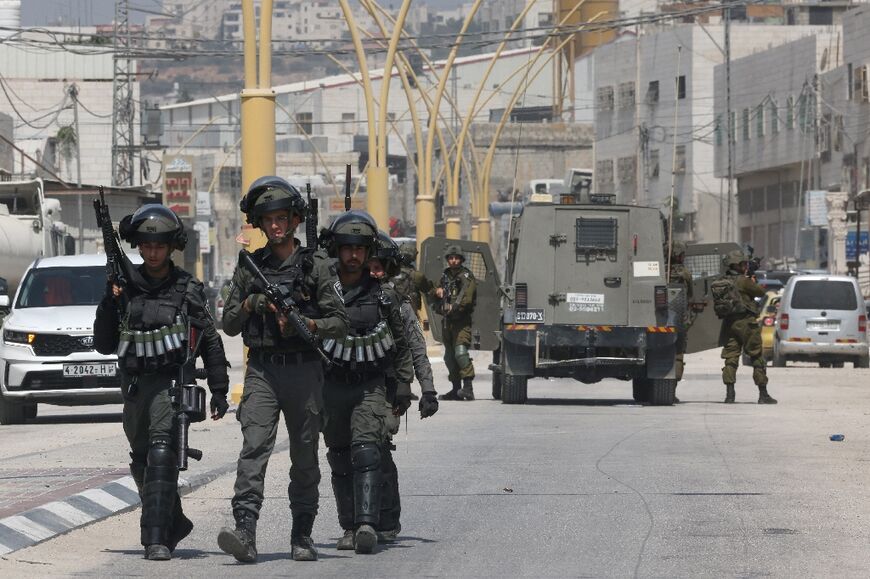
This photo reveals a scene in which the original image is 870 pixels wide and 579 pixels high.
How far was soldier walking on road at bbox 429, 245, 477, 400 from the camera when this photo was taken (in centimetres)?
2358

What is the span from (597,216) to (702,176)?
64330 mm

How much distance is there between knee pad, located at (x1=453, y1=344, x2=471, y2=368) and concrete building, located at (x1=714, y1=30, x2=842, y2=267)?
43.2 metres

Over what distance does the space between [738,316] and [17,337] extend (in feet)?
29.4

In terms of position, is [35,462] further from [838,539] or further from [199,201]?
[199,201]

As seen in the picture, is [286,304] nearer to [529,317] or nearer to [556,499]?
[556,499]

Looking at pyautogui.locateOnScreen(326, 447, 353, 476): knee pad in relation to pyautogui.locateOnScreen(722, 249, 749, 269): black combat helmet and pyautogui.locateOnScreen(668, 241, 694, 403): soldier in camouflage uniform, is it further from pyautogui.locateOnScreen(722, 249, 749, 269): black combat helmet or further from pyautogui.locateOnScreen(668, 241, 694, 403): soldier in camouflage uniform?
pyautogui.locateOnScreen(668, 241, 694, 403): soldier in camouflage uniform

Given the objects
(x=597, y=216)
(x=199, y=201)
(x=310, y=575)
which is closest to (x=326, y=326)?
(x=310, y=575)

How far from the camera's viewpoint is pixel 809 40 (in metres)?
72.6

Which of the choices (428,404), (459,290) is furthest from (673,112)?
(428,404)

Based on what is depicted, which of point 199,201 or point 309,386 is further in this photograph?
point 199,201

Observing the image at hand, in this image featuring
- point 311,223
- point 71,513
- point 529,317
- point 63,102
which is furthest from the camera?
point 63,102

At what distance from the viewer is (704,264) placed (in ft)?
82.8

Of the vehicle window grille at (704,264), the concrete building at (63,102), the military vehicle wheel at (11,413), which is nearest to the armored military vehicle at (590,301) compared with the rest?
the vehicle window grille at (704,264)

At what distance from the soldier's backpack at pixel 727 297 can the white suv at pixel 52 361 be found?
301 inches
